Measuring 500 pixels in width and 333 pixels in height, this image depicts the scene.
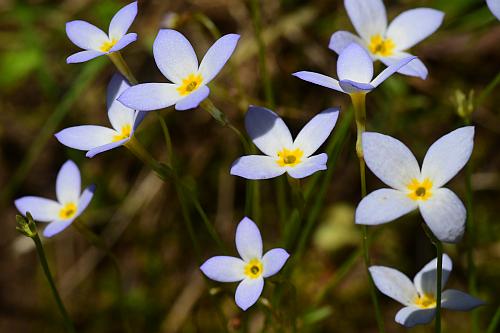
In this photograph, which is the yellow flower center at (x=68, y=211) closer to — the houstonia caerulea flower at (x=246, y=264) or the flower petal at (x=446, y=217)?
the houstonia caerulea flower at (x=246, y=264)

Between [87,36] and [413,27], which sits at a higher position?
[87,36]

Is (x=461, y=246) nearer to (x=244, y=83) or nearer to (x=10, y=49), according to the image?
(x=244, y=83)

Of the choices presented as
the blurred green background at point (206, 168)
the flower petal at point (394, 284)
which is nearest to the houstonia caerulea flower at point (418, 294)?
the flower petal at point (394, 284)

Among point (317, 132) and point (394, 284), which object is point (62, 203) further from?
point (394, 284)

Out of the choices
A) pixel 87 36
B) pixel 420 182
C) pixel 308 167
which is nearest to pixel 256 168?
pixel 308 167

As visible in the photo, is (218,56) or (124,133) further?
(124,133)

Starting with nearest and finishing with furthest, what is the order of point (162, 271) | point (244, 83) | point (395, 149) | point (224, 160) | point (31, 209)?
1. point (395, 149)
2. point (31, 209)
3. point (162, 271)
4. point (224, 160)
5. point (244, 83)

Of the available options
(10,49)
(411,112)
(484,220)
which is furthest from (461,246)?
(10,49)

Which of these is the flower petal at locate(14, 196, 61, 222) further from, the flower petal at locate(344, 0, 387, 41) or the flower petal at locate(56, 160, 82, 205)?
the flower petal at locate(344, 0, 387, 41)
